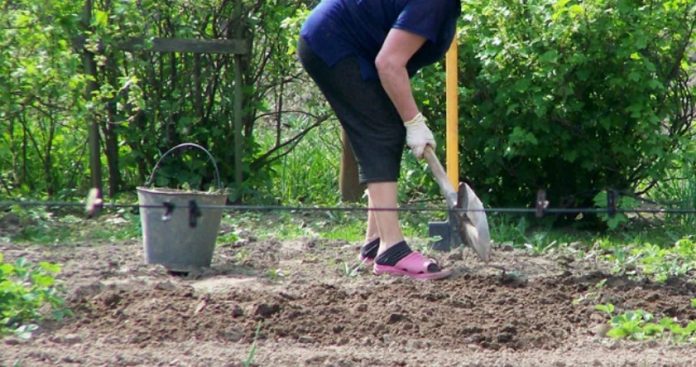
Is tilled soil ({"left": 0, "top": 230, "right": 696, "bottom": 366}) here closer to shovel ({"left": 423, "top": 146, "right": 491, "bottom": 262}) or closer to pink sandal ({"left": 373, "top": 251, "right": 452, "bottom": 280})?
pink sandal ({"left": 373, "top": 251, "right": 452, "bottom": 280})

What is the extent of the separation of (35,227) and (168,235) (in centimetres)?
174

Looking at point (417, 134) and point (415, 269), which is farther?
point (415, 269)

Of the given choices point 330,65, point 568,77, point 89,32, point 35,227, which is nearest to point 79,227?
point 35,227

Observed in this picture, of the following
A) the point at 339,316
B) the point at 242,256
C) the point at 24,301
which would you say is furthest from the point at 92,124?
the point at 339,316

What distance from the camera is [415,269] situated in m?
6.16

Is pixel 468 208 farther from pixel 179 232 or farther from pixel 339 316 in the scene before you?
pixel 179 232

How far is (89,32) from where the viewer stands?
8.36 meters

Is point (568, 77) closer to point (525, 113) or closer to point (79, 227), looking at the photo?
point (525, 113)

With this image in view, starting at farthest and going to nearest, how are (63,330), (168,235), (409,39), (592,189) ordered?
1. (592,189)
2. (168,235)
3. (409,39)
4. (63,330)

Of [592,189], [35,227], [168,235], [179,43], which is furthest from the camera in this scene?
[179,43]

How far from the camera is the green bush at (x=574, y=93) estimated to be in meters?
7.54

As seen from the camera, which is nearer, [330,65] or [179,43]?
[330,65]

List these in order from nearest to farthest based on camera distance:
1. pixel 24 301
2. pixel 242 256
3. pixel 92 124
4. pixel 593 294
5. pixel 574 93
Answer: pixel 24 301 < pixel 593 294 < pixel 242 256 < pixel 574 93 < pixel 92 124

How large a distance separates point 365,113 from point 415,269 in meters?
0.80
